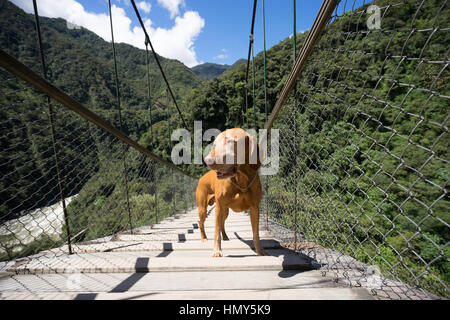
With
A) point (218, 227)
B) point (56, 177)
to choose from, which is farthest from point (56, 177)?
point (218, 227)

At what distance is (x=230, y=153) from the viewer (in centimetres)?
118

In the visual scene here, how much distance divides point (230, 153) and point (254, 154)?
0.63ft

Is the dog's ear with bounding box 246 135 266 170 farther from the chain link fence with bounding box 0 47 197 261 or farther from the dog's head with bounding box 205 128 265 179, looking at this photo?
the chain link fence with bounding box 0 47 197 261

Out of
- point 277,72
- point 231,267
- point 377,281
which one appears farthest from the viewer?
point 277,72

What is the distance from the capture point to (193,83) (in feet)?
153

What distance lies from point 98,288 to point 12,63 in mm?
1289

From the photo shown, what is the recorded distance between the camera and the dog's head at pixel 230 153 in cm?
118

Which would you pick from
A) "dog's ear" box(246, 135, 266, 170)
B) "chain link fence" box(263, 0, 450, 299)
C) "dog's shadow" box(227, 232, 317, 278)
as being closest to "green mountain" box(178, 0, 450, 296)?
"chain link fence" box(263, 0, 450, 299)

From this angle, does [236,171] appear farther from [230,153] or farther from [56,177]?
[56,177]

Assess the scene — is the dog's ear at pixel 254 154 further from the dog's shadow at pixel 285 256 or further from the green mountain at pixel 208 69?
the green mountain at pixel 208 69

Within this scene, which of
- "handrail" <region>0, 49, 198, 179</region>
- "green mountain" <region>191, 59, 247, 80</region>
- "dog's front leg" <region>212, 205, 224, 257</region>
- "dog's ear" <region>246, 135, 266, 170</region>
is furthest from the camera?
"green mountain" <region>191, 59, 247, 80</region>

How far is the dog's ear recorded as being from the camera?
1275 millimetres
